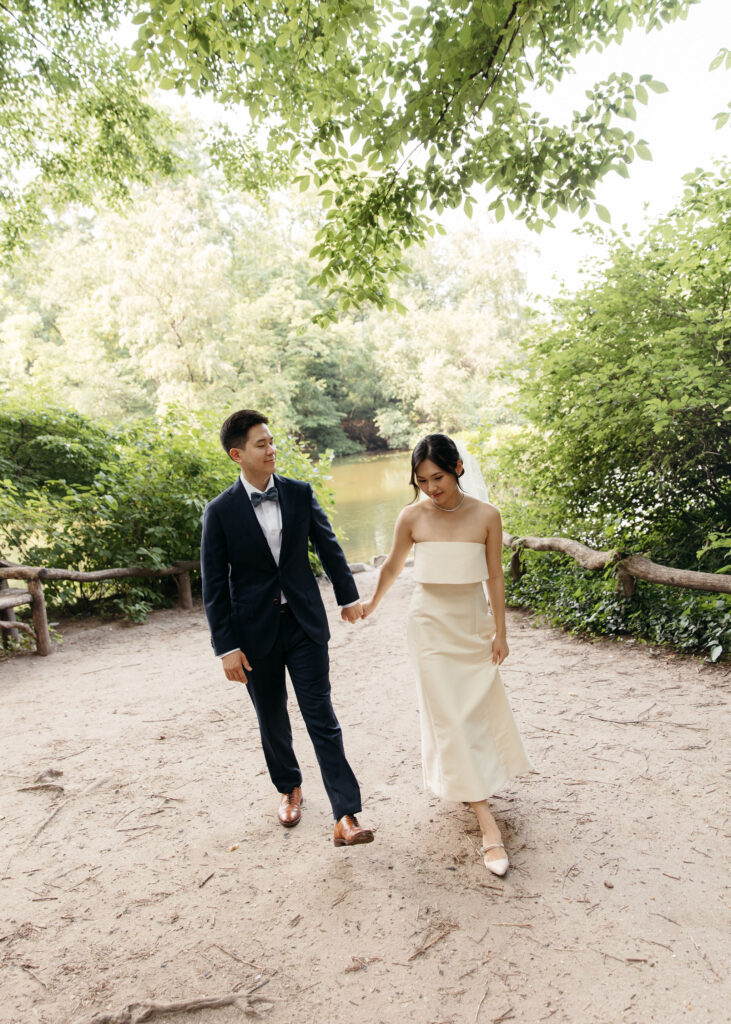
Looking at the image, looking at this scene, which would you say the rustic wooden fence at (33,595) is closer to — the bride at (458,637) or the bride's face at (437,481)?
the bride at (458,637)

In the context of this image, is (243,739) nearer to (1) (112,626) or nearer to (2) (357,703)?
(2) (357,703)

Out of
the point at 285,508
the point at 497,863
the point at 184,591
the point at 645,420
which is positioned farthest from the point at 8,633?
the point at 645,420

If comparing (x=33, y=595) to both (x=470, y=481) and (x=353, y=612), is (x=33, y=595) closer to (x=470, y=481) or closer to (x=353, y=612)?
(x=353, y=612)

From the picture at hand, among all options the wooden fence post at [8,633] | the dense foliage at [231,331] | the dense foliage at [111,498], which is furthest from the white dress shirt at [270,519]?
the dense foliage at [231,331]

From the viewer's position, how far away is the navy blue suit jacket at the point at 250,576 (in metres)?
2.92

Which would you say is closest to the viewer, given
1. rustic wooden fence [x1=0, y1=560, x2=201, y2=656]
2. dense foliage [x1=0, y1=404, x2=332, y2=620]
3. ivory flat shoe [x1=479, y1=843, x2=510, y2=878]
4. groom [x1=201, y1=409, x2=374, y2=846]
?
ivory flat shoe [x1=479, y1=843, x2=510, y2=878]

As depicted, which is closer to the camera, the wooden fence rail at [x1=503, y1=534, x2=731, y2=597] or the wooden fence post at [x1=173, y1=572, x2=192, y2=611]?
the wooden fence rail at [x1=503, y1=534, x2=731, y2=597]

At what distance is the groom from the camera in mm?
2918

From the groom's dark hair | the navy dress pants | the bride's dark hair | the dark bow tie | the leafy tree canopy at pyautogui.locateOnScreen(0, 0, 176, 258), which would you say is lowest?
the navy dress pants

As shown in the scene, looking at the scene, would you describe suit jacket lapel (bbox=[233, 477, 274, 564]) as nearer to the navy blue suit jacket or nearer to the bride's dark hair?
the navy blue suit jacket

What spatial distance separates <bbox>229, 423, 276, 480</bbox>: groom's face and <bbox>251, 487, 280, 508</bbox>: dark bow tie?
85 mm

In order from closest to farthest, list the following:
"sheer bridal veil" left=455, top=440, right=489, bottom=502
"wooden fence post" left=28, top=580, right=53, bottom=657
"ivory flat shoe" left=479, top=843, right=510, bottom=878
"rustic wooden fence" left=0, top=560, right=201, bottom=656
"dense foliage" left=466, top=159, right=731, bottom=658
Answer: "ivory flat shoe" left=479, top=843, right=510, bottom=878 → "sheer bridal veil" left=455, top=440, right=489, bottom=502 → "dense foliage" left=466, top=159, right=731, bottom=658 → "rustic wooden fence" left=0, top=560, right=201, bottom=656 → "wooden fence post" left=28, top=580, right=53, bottom=657

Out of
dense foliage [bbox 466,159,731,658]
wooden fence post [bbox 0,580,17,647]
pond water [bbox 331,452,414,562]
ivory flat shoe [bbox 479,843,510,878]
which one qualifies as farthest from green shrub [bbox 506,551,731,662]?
wooden fence post [bbox 0,580,17,647]

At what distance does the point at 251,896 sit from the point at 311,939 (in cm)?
38
